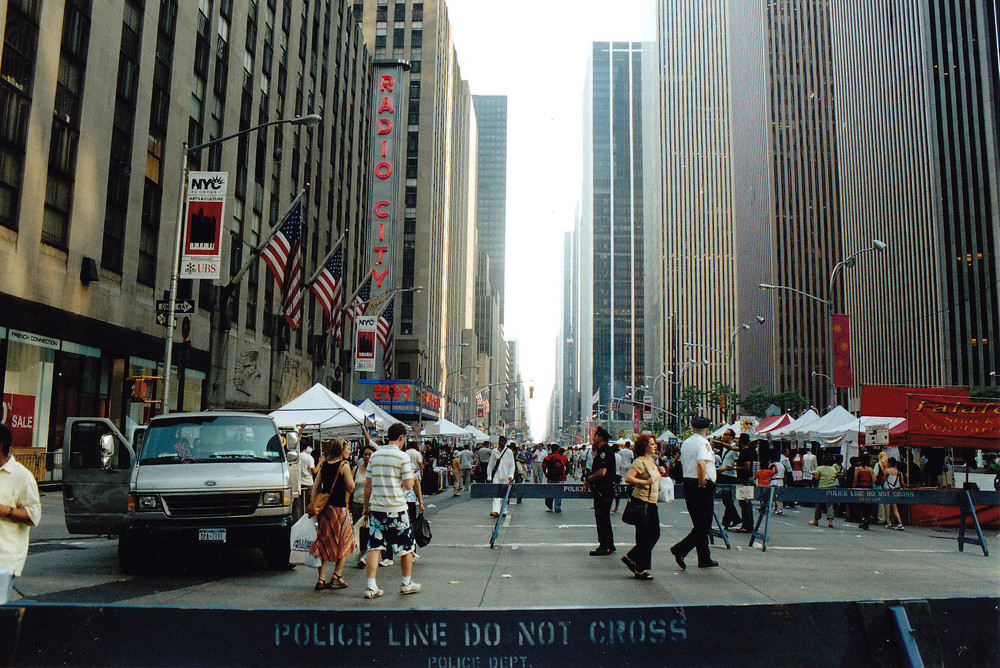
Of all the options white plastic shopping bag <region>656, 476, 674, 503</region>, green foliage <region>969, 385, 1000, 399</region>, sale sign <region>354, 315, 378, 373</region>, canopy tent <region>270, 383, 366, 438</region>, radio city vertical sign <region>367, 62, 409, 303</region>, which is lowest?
white plastic shopping bag <region>656, 476, 674, 503</region>

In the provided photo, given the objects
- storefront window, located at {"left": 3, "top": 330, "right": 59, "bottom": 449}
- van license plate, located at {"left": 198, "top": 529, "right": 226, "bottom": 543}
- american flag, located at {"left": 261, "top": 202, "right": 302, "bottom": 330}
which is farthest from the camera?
american flag, located at {"left": 261, "top": 202, "right": 302, "bottom": 330}

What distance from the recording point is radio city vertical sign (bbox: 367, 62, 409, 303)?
6138 centimetres

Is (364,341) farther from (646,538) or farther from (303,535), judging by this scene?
(646,538)

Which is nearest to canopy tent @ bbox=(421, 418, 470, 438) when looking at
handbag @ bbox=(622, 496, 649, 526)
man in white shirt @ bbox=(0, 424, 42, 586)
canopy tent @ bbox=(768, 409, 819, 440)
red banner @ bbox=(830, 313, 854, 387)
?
canopy tent @ bbox=(768, 409, 819, 440)


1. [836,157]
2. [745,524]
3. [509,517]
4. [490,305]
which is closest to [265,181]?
[509,517]

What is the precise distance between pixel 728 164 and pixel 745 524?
13507cm

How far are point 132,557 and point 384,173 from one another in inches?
2124

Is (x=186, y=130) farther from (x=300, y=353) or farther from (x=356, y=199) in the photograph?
(x=356, y=199)

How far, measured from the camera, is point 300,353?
42938mm


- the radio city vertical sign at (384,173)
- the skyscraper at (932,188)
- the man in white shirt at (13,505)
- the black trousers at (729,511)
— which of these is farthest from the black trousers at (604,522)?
the skyscraper at (932,188)

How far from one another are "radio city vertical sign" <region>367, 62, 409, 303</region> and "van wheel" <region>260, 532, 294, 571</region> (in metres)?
51.4

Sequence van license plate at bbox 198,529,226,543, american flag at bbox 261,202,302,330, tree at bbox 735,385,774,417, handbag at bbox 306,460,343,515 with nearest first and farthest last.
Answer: handbag at bbox 306,460,343,515 < van license plate at bbox 198,529,226,543 < american flag at bbox 261,202,302,330 < tree at bbox 735,385,774,417

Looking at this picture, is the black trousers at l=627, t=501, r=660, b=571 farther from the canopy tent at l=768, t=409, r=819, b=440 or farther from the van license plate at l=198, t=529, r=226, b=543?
the canopy tent at l=768, t=409, r=819, b=440

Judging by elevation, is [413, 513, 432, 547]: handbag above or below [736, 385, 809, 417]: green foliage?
below
